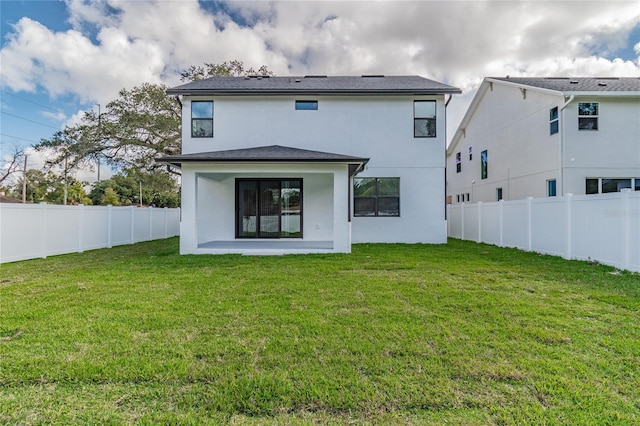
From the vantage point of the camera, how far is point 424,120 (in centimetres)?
1179

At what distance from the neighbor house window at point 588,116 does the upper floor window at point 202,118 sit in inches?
565

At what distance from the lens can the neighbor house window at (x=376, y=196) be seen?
1177 centimetres

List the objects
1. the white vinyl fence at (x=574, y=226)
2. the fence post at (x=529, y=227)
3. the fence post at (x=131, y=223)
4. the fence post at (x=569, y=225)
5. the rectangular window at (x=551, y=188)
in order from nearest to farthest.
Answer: the white vinyl fence at (x=574, y=226)
the fence post at (x=569, y=225)
the fence post at (x=529, y=227)
the rectangular window at (x=551, y=188)
the fence post at (x=131, y=223)

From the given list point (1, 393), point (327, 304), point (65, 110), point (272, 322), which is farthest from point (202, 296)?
point (65, 110)

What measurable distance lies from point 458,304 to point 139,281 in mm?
5697

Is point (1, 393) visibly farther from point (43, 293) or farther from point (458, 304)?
point (458, 304)

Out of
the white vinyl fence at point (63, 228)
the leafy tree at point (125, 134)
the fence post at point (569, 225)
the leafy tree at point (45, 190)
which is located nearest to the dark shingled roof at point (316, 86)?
the white vinyl fence at point (63, 228)

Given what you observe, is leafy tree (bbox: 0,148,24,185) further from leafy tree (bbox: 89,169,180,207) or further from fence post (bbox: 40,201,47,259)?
fence post (bbox: 40,201,47,259)

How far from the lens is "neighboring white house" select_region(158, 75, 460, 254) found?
1152 cm

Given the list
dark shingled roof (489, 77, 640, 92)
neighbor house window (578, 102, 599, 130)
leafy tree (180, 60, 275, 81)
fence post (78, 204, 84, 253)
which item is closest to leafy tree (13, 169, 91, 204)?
leafy tree (180, 60, 275, 81)

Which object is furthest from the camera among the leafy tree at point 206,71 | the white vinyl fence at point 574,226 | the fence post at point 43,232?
the leafy tree at point 206,71

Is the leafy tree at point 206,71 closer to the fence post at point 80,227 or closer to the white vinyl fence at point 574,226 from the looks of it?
the fence post at point 80,227

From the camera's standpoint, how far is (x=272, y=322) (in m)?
3.79

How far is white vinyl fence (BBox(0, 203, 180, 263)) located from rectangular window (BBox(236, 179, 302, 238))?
15.7ft
